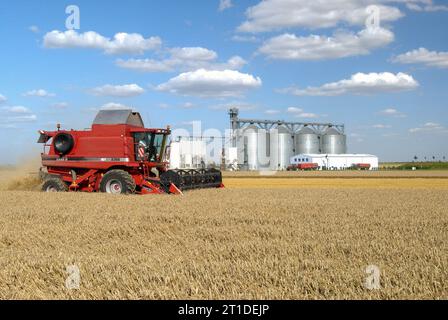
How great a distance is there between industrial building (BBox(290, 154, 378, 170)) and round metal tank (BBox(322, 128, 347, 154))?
258cm

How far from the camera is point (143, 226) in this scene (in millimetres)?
10375

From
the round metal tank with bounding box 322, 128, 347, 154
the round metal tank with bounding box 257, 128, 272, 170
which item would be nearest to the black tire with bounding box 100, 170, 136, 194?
the round metal tank with bounding box 257, 128, 272, 170

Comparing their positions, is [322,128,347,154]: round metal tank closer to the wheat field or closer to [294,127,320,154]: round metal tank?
[294,127,320,154]: round metal tank

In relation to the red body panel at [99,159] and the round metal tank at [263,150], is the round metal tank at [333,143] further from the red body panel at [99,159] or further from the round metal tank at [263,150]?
the red body panel at [99,159]

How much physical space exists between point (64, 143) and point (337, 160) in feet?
226

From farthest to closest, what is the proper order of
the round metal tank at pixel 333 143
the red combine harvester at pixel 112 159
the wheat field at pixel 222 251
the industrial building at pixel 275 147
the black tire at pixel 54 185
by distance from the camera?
the round metal tank at pixel 333 143
the industrial building at pixel 275 147
the black tire at pixel 54 185
the red combine harvester at pixel 112 159
the wheat field at pixel 222 251

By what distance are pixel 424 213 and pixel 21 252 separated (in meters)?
8.70

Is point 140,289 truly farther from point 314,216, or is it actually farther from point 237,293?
point 314,216

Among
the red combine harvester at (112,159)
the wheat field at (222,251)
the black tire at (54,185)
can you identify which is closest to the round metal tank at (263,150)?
the red combine harvester at (112,159)

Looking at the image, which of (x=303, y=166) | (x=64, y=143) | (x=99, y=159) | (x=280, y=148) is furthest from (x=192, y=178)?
(x=280, y=148)

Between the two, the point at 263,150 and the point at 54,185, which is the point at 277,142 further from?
the point at 54,185

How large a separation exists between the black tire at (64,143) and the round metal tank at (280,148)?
5736cm

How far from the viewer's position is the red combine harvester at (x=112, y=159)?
18.9m
